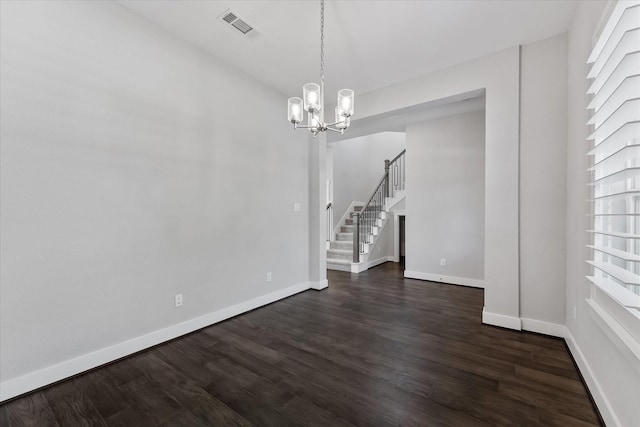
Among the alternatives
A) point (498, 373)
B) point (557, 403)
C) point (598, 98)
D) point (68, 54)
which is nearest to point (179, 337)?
point (68, 54)

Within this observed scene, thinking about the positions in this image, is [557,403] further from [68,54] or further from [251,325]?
[68,54]

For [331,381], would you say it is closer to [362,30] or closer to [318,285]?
[318,285]

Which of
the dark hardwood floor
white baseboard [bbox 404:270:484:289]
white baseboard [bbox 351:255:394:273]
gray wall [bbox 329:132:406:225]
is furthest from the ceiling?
gray wall [bbox 329:132:406:225]

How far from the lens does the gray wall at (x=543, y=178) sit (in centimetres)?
268

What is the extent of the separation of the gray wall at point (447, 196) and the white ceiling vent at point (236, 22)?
362 cm

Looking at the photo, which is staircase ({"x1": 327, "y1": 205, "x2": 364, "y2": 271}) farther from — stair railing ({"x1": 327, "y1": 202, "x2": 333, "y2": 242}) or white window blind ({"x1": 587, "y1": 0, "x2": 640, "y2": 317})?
white window blind ({"x1": 587, "y1": 0, "x2": 640, "y2": 317})

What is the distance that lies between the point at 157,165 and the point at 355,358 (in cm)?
249

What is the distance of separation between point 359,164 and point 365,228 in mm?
2774

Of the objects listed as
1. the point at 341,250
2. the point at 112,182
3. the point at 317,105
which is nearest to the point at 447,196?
the point at 341,250

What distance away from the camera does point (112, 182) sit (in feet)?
7.53

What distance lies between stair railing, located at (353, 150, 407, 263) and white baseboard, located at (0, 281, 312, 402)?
2894mm

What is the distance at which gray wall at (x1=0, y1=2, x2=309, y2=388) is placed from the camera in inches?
73.7

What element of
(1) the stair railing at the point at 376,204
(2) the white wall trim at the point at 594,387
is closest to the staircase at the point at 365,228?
(1) the stair railing at the point at 376,204

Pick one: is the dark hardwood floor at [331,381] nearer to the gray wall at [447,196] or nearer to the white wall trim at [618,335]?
the white wall trim at [618,335]
